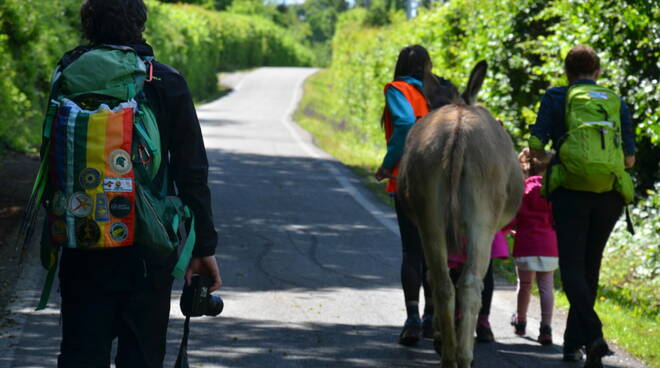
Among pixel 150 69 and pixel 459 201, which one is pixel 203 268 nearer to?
pixel 150 69

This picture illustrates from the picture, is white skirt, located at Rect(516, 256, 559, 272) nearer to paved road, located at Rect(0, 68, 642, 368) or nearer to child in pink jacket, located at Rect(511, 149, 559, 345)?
child in pink jacket, located at Rect(511, 149, 559, 345)

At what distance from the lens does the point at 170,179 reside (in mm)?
3570

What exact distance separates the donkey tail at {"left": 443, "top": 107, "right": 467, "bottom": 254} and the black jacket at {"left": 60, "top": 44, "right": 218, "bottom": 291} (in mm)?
2065

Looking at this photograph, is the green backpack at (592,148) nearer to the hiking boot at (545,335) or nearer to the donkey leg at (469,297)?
the donkey leg at (469,297)

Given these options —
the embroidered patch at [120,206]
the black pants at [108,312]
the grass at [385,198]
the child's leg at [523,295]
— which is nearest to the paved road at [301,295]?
the child's leg at [523,295]

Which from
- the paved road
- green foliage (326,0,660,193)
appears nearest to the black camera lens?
the paved road

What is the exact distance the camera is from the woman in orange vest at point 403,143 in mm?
6277

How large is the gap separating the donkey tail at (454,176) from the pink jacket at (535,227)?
62.6 inches

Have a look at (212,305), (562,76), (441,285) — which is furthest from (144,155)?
(562,76)

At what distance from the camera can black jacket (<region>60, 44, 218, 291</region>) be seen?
3.31 meters

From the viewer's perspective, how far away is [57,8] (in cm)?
1914

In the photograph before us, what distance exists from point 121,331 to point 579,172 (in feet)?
11.1

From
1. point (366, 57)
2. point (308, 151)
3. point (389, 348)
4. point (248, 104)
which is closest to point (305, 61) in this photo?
point (248, 104)

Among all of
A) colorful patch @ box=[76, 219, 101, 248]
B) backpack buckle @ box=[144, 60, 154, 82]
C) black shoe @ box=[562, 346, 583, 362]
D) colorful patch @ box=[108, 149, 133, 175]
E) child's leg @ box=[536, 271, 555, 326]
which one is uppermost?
backpack buckle @ box=[144, 60, 154, 82]
